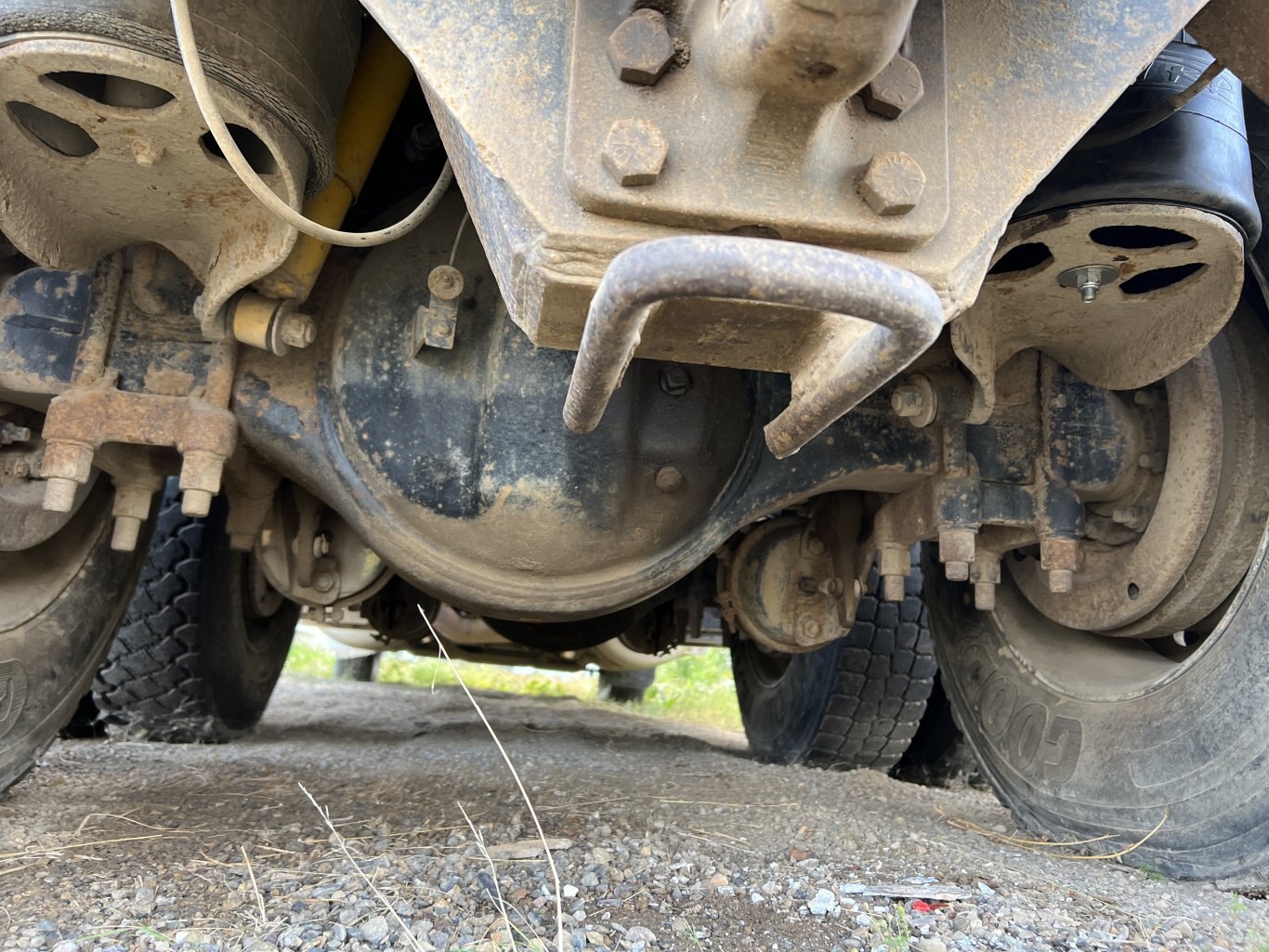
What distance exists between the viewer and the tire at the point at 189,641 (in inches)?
83.8

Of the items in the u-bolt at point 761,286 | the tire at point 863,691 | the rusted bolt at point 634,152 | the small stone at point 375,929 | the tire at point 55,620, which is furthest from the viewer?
the tire at point 863,691

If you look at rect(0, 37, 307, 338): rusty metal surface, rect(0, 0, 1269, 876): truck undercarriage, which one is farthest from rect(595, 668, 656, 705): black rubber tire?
rect(0, 37, 307, 338): rusty metal surface

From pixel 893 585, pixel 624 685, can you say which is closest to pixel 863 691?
pixel 893 585

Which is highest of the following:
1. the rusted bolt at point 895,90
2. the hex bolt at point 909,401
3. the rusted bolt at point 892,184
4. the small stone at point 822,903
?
the rusted bolt at point 895,90

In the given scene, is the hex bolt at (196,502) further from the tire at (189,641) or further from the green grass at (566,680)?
the green grass at (566,680)

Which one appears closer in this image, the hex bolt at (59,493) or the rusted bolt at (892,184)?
the rusted bolt at (892,184)

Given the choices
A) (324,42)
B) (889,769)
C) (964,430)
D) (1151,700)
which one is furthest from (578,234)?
(889,769)

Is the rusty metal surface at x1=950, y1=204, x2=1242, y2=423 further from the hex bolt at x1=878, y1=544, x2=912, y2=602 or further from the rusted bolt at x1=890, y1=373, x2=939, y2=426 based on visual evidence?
the hex bolt at x1=878, y1=544, x2=912, y2=602

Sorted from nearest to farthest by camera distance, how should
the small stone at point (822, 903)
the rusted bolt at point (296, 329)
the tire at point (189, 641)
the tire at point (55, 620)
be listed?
the small stone at point (822, 903), the rusted bolt at point (296, 329), the tire at point (55, 620), the tire at point (189, 641)

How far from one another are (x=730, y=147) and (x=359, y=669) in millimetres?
5744

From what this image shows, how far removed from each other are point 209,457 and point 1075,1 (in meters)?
1.13

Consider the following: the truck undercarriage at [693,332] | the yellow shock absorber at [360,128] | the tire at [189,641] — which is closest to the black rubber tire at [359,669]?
the tire at [189,641]

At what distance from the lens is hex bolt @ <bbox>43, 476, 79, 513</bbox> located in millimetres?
1169

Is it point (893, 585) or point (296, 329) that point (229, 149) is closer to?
point (296, 329)
